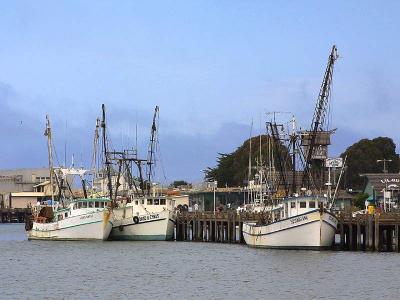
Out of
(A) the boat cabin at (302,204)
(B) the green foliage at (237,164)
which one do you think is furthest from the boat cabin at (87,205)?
(B) the green foliage at (237,164)

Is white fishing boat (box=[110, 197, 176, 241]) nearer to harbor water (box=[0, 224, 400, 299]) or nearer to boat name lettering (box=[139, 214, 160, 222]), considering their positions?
boat name lettering (box=[139, 214, 160, 222])

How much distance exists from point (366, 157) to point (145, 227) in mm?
77908

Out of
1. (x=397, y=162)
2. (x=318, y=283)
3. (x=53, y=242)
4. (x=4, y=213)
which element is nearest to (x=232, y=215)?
(x=53, y=242)

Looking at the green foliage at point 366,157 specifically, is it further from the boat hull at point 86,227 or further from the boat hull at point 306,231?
the boat hull at point 306,231

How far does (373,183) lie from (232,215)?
30.3 m

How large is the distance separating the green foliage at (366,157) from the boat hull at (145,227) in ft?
240

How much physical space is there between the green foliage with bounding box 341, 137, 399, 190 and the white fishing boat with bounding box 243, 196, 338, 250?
89.7 metres

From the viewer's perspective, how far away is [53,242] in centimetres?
9288

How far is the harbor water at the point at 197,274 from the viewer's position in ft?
164

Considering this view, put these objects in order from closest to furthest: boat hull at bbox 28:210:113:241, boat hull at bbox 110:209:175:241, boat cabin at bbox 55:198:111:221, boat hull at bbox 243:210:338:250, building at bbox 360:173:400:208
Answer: boat hull at bbox 243:210:338:250 < boat hull at bbox 28:210:113:241 < boat cabin at bbox 55:198:111:221 < boat hull at bbox 110:209:175:241 < building at bbox 360:173:400:208

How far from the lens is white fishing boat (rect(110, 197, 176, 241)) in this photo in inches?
3570

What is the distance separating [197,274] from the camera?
59469mm

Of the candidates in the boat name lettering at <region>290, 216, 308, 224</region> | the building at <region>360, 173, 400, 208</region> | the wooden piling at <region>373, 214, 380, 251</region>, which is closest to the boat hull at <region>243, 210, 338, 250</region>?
the boat name lettering at <region>290, 216, 308, 224</region>

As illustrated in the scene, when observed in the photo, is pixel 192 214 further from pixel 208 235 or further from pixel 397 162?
pixel 397 162
